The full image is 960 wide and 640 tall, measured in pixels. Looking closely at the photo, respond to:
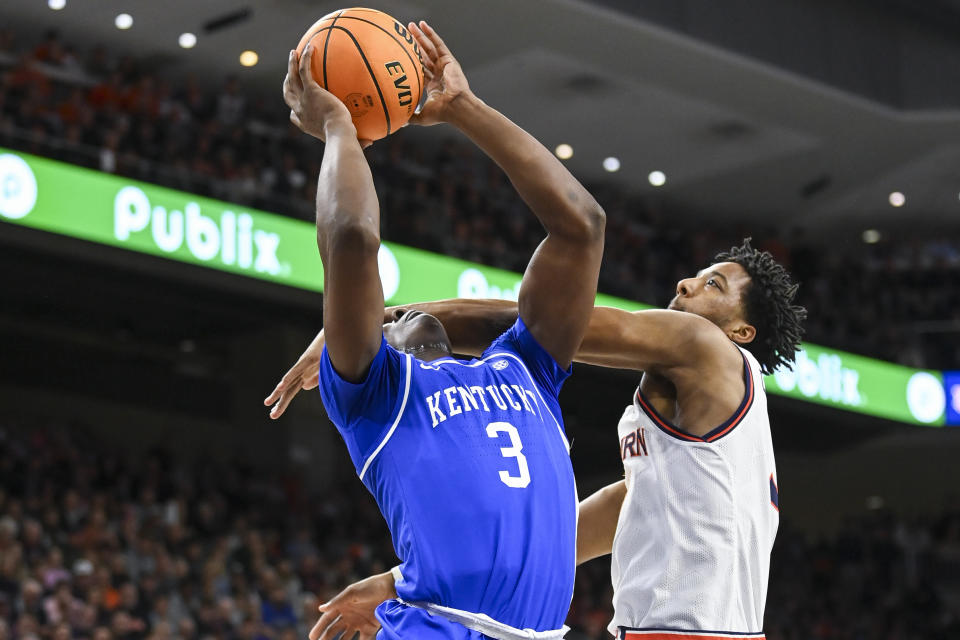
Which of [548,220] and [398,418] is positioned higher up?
[548,220]

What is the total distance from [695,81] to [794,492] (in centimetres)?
968

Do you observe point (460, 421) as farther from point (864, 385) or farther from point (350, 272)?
Answer: point (864, 385)

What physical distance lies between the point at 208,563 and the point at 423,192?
6886 millimetres

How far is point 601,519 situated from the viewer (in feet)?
13.5

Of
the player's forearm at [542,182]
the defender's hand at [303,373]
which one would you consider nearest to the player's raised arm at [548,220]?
the player's forearm at [542,182]

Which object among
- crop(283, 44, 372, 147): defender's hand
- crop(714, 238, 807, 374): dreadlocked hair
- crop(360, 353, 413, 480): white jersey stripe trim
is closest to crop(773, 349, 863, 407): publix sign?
crop(714, 238, 807, 374): dreadlocked hair

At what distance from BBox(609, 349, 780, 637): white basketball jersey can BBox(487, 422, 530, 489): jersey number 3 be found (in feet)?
3.00

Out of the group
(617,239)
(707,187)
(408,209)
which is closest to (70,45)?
(408,209)

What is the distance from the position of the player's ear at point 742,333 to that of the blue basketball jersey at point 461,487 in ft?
3.83

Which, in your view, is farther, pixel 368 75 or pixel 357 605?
pixel 357 605

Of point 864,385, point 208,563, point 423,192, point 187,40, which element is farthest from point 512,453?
point 864,385

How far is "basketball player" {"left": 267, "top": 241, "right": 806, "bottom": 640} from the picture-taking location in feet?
11.8

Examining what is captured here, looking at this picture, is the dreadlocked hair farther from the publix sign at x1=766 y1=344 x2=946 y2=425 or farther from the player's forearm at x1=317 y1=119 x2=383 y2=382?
the publix sign at x1=766 y1=344 x2=946 y2=425

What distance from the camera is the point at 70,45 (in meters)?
16.9
